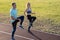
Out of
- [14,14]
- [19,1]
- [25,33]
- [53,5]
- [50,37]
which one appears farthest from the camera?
[19,1]

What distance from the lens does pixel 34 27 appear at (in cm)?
1480

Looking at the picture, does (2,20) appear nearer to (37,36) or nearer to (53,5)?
(37,36)

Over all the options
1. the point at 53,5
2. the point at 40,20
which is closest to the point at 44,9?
the point at 53,5

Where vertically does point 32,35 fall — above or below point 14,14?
below

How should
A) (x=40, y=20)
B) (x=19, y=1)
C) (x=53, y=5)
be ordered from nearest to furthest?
(x=40, y=20), (x=53, y=5), (x=19, y=1)

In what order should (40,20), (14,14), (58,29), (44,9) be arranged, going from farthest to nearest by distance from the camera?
(44,9), (40,20), (58,29), (14,14)

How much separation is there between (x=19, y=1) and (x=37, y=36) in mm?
16558

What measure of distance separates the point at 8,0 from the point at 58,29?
53.2 feet

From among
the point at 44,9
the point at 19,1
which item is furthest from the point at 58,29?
the point at 19,1

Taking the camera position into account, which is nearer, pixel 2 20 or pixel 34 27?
pixel 34 27

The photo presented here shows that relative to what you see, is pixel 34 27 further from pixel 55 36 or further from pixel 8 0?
pixel 8 0

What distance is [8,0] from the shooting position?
29.2 meters

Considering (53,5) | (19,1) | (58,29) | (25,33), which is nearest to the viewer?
(25,33)

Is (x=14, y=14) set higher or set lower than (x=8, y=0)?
higher
